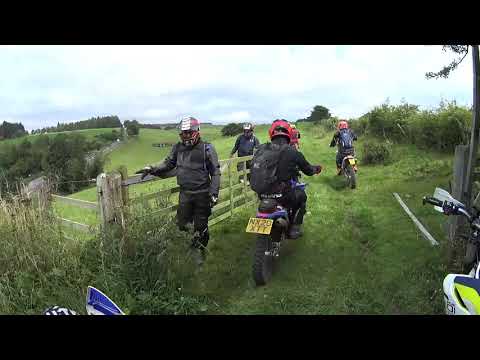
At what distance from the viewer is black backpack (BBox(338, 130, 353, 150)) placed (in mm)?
11203

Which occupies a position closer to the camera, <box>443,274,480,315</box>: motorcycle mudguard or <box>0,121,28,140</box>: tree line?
<box>443,274,480,315</box>: motorcycle mudguard

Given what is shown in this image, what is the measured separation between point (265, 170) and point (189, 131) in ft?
3.68

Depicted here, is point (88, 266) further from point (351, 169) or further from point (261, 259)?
point (351, 169)

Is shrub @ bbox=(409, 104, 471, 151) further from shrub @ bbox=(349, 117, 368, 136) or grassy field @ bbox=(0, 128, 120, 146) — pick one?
grassy field @ bbox=(0, 128, 120, 146)

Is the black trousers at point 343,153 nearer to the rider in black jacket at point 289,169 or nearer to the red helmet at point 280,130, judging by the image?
the rider in black jacket at point 289,169

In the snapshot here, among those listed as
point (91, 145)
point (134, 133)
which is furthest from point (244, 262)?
point (134, 133)

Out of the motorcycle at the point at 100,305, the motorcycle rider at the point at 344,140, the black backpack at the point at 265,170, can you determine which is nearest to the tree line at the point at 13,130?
the black backpack at the point at 265,170

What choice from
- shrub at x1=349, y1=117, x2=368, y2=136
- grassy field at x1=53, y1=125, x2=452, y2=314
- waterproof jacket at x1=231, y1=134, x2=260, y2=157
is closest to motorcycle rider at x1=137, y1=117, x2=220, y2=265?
grassy field at x1=53, y1=125, x2=452, y2=314

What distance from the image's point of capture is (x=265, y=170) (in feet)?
16.4

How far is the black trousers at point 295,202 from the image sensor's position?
5.42m

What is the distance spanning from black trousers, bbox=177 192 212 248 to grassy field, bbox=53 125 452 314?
557 millimetres

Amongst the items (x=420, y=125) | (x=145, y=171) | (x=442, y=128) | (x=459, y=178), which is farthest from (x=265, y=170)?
(x=420, y=125)
